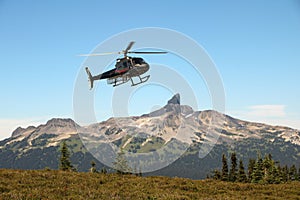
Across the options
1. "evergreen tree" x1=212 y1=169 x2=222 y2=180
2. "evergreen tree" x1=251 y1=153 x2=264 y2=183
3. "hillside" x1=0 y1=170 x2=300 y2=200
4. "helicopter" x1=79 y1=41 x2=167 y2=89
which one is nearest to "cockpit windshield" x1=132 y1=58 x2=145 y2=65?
"helicopter" x1=79 y1=41 x2=167 y2=89

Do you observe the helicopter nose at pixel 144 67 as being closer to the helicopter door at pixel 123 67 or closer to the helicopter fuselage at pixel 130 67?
the helicopter fuselage at pixel 130 67

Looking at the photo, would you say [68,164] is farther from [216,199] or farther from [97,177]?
[216,199]

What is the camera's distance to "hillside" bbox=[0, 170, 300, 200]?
22438 mm

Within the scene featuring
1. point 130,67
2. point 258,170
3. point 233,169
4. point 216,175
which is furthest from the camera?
point 233,169

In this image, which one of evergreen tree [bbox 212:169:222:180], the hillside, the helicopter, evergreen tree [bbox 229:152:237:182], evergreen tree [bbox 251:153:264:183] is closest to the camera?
the hillside

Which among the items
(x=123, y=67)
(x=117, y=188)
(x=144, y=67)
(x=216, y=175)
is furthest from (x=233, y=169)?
(x=117, y=188)

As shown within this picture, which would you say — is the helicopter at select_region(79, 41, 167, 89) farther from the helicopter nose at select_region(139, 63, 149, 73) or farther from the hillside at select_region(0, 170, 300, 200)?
the hillside at select_region(0, 170, 300, 200)

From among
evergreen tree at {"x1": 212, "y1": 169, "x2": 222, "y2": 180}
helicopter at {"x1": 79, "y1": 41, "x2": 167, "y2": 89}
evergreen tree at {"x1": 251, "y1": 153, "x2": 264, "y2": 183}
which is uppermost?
helicopter at {"x1": 79, "y1": 41, "x2": 167, "y2": 89}

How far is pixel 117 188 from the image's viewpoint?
25.7 m

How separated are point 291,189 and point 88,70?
31.3m

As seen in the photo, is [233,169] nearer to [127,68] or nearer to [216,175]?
[216,175]

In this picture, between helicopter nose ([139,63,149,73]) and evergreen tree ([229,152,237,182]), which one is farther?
evergreen tree ([229,152,237,182])

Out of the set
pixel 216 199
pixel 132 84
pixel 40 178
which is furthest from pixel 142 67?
pixel 216 199

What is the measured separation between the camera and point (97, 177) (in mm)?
29641
